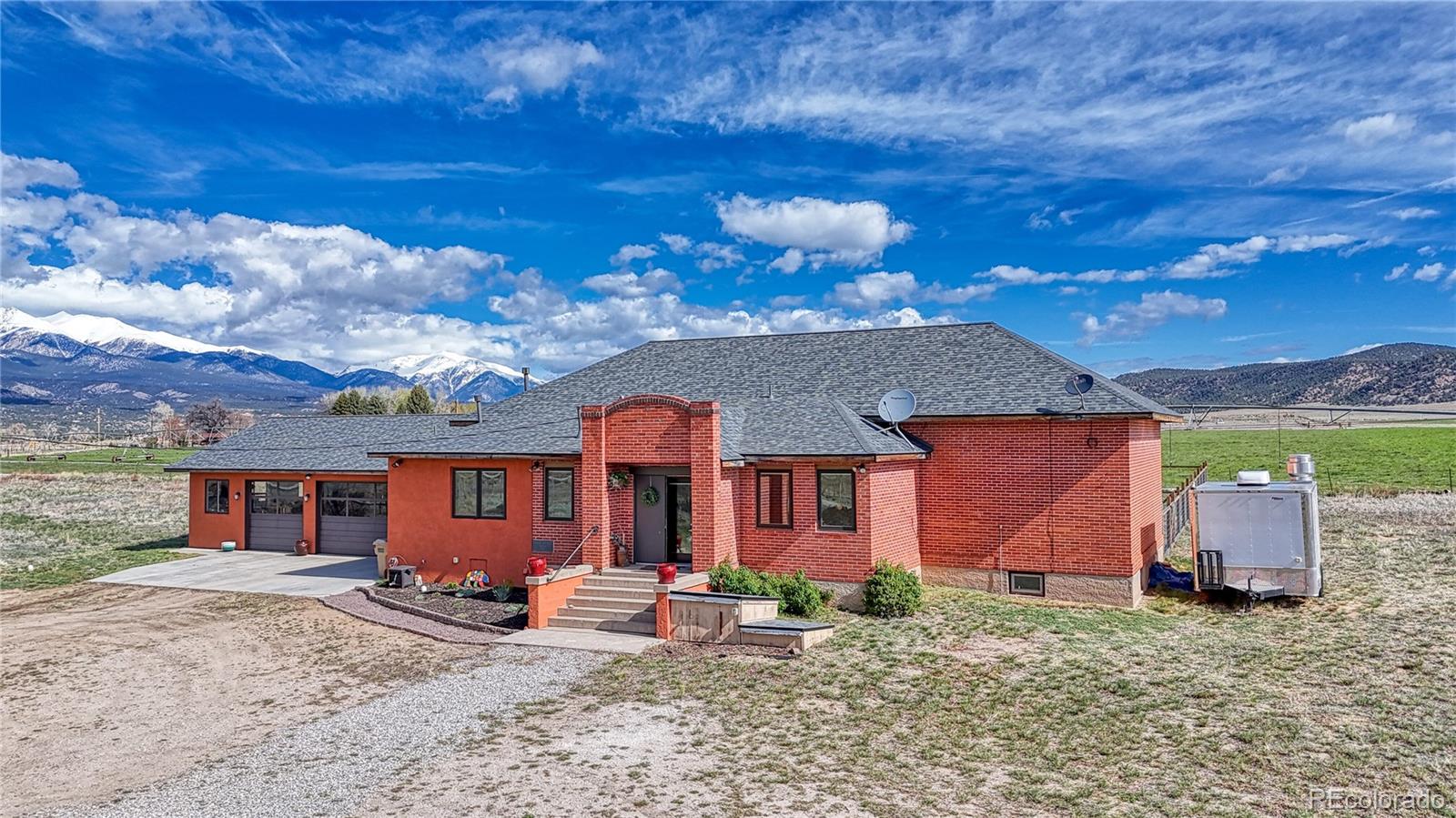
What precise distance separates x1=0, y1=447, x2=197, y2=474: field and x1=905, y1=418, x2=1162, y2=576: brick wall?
47454 mm

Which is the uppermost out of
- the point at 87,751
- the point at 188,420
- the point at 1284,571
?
the point at 188,420

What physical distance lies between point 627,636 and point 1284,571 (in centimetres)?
1276

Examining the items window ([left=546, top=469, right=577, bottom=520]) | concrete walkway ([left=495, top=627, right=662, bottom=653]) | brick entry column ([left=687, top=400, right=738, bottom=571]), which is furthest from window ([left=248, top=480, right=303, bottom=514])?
brick entry column ([left=687, top=400, right=738, bottom=571])

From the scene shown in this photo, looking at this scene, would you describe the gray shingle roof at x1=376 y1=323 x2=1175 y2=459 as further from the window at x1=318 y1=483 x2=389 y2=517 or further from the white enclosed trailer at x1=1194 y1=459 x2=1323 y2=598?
the window at x1=318 y1=483 x2=389 y2=517

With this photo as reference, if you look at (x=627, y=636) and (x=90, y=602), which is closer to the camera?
(x=627, y=636)

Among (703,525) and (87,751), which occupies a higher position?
(703,525)

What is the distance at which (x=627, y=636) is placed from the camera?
15.4 meters

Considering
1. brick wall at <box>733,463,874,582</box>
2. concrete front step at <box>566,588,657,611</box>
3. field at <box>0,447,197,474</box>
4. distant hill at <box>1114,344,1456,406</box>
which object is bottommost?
concrete front step at <box>566,588,657,611</box>

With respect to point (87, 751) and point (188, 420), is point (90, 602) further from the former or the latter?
point (188, 420)

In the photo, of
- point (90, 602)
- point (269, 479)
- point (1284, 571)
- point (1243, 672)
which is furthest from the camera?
point (269, 479)

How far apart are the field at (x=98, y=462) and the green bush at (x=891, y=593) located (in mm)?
47681

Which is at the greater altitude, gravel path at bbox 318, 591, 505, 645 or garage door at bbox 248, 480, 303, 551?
garage door at bbox 248, 480, 303, 551

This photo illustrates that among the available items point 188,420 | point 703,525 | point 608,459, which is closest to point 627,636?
point 703,525

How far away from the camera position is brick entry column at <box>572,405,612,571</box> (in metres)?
17.8
